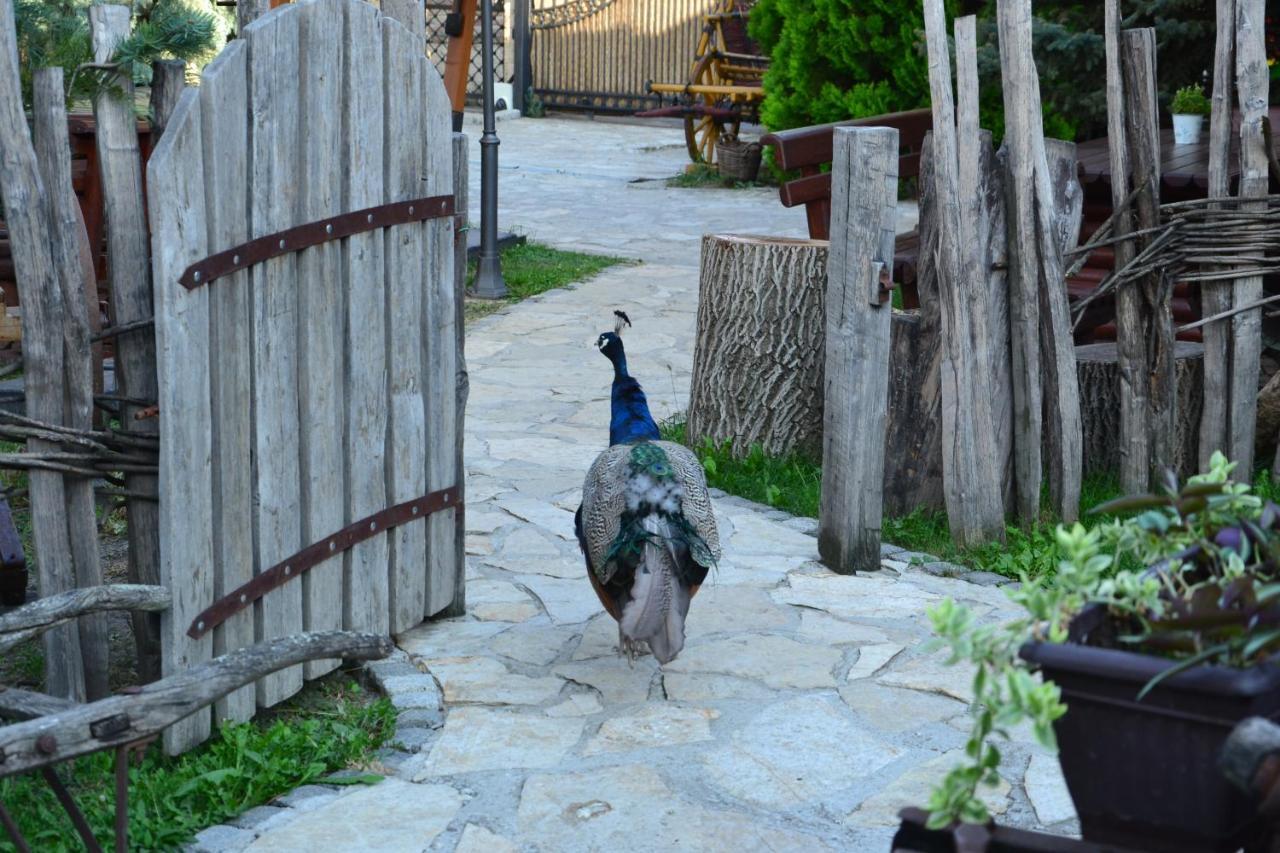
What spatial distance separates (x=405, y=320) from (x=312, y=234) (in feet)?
1.72

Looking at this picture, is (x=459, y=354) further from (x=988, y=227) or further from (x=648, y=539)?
(x=988, y=227)

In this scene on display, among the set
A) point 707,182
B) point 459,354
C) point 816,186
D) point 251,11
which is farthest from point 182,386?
point 707,182

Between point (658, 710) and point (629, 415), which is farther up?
point (629, 415)

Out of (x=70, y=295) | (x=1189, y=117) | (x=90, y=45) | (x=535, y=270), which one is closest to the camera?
(x=70, y=295)

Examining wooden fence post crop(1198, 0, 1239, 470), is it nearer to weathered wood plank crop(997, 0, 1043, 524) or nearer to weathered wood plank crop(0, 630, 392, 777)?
weathered wood plank crop(997, 0, 1043, 524)

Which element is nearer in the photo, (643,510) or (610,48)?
(643,510)

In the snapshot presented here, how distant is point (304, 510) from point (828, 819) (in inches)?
63.9

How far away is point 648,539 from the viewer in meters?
4.14

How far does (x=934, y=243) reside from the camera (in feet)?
17.4

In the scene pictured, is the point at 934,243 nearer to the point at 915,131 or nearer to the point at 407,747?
the point at 407,747

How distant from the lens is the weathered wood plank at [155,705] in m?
2.31

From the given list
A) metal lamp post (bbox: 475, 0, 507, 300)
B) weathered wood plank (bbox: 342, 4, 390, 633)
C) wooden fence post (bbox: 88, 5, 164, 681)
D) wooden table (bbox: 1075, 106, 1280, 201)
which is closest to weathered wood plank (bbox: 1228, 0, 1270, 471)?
wooden table (bbox: 1075, 106, 1280, 201)

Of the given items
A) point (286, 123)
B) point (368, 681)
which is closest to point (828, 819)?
point (368, 681)

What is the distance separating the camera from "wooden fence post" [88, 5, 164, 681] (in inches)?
147
